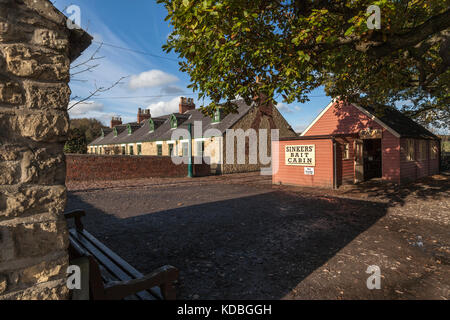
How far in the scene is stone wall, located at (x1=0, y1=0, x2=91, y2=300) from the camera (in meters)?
1.76

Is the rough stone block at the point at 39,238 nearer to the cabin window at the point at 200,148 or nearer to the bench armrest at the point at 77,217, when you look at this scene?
the bench armrest at the point at 77,217

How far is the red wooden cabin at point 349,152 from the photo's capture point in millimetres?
14039

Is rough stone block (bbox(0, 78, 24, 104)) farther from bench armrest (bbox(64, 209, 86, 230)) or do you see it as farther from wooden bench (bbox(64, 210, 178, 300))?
bench armrest (bbox(64, 209, 86, 230))

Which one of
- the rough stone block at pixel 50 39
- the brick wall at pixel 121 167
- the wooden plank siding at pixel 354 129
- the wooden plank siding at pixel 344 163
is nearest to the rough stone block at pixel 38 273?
the rough stone block at pixel 50 39

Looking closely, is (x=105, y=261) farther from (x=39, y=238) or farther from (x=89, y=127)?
(x=89, y=127)

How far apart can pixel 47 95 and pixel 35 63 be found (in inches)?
9.7

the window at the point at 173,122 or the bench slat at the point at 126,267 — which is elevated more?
the window at the point at 173,122

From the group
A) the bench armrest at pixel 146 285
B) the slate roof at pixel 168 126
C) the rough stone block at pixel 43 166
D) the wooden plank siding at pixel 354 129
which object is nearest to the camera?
the rough stone block at pixel 43 166

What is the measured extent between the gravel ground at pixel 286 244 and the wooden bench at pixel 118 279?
83cm

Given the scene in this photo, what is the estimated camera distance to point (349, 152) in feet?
49.0

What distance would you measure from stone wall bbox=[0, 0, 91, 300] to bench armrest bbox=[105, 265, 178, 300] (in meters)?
0.38
